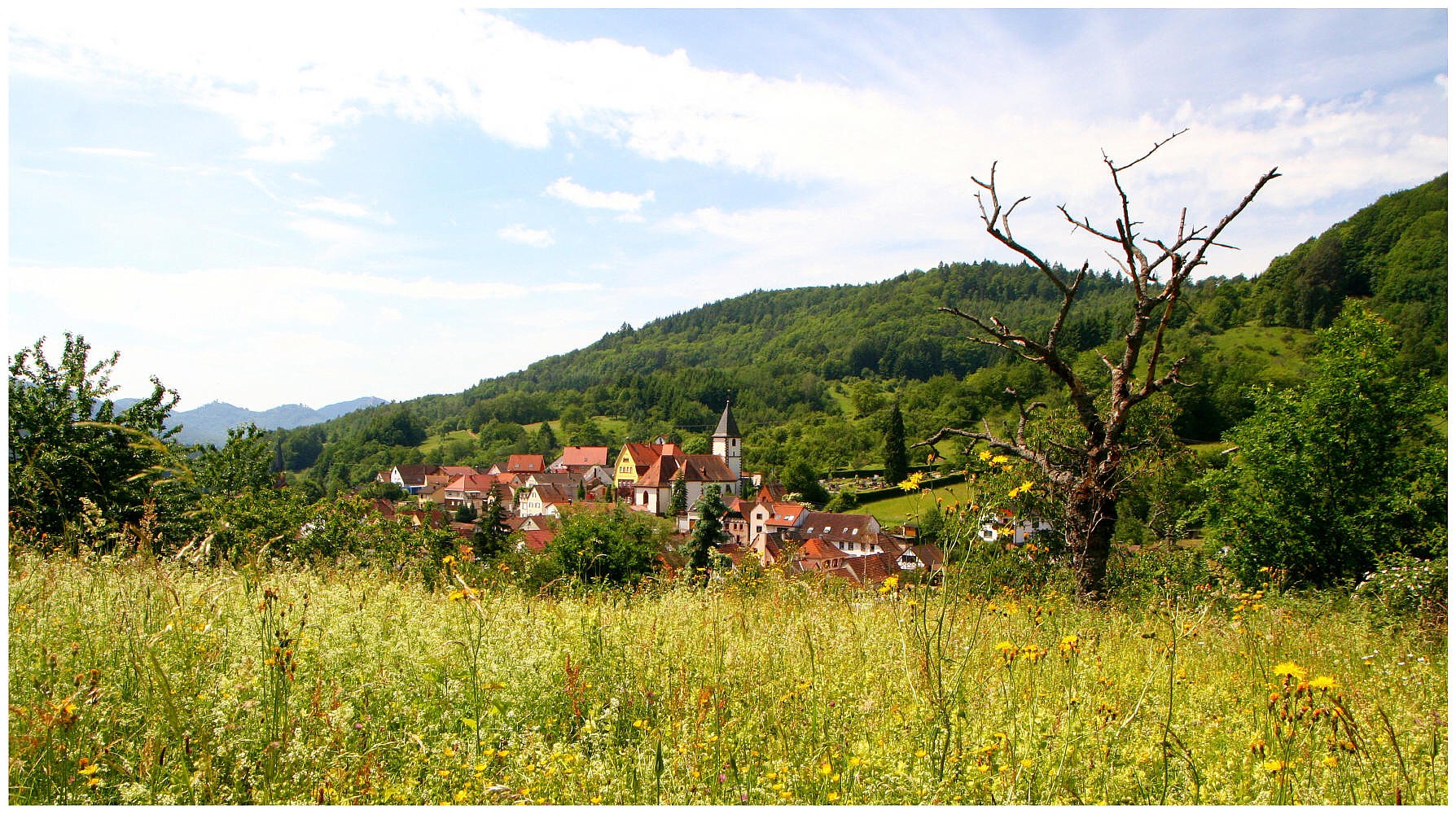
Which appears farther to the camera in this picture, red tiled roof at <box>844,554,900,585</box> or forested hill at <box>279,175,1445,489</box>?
forested hill at <box>279,175,1445,489</box>

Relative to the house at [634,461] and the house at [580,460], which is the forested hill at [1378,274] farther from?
the house at [580,460]

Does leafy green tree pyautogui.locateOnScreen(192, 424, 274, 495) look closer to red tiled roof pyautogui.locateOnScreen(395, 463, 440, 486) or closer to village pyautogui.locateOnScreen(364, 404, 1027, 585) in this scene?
village pyautogui.locateOnScreen(364, 404, 1027, 585)

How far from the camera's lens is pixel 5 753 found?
7.67 ft

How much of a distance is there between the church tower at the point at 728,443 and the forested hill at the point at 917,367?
26.7 ft

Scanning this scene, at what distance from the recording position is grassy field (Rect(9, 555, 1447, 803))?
238 centimetres

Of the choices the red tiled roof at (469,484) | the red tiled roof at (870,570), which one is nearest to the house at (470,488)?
the red tiled roof at (469,484)

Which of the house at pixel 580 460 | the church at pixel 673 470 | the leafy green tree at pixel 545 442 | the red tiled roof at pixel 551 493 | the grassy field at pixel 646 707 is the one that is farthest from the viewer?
the leafy green tree at pixel 545 442

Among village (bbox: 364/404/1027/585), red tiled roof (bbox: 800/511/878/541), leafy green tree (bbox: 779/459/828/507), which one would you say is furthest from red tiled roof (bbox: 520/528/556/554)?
leafy green tree (bbox: 779/459/828/507)

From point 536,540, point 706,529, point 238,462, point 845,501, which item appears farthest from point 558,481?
point 238,462

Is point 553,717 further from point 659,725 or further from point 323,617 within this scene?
point 323,617

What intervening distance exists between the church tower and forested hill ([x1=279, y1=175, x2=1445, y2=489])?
815 cm

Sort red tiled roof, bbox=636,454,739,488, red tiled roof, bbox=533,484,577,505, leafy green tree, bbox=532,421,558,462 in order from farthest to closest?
leafy green tree, bbox=532,421,558,462 < red tiled roof, bbox=533,484,577,505 < red tiled roof, bbox=636,454,739,488

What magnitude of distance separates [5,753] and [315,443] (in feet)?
529

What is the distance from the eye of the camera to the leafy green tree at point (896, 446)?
79.4 meters
